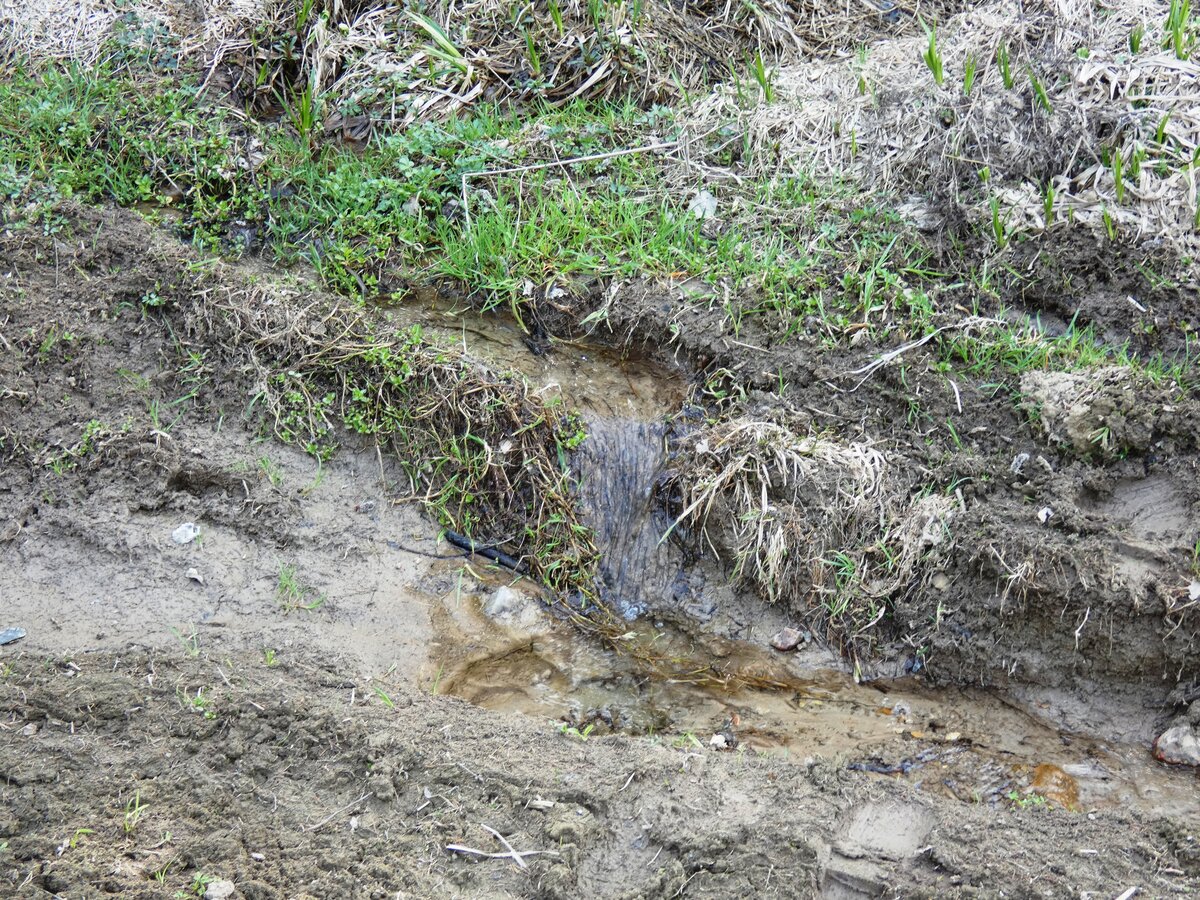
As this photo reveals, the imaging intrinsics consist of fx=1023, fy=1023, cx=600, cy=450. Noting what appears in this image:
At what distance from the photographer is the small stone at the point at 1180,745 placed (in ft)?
10.6

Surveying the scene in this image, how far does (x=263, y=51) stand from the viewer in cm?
480

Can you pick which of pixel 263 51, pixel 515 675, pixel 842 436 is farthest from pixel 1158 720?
pixel 263 51

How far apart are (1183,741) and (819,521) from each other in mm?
1326

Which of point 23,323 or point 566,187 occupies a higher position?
point 566,187

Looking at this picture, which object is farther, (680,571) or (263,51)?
(263,51)

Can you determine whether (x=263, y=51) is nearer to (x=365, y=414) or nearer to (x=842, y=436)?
(x=365, y=414)

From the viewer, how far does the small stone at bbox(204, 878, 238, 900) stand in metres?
2.43

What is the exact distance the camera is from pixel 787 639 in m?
3.74

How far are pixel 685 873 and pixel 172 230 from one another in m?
3.31

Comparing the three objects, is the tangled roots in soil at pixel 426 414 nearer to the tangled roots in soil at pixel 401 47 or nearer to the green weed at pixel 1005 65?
the tangled roots in soil at pixel 401 47

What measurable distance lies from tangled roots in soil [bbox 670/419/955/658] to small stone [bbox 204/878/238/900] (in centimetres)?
195

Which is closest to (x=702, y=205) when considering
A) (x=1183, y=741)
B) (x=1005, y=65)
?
(x=1005, y=65)

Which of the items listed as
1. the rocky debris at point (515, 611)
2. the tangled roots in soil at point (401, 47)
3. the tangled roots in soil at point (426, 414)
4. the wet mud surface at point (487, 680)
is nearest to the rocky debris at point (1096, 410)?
the wet mud surface at point (487, 680)

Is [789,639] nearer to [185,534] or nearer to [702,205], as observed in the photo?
[702,205]
